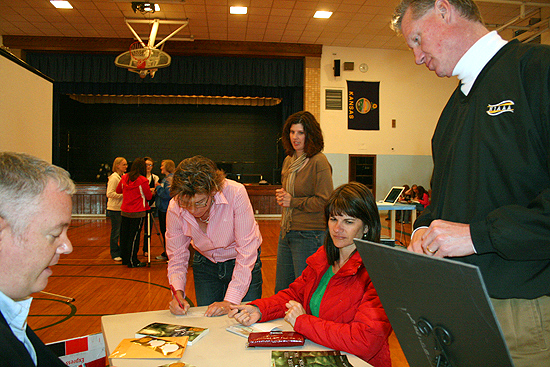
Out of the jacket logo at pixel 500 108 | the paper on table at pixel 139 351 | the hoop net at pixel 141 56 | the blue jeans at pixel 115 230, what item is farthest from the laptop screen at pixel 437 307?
the hoop net at pixel 141 56

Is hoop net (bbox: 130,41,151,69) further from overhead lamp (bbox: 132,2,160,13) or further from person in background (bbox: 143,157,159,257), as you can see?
person in background (bbox: 143,157,159,257)

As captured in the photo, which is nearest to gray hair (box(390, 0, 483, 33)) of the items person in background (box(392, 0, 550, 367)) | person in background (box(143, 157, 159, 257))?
person in background (box(392, 0, 550, 367))

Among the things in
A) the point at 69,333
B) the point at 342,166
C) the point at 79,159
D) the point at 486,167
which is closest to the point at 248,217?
the point at 486,167

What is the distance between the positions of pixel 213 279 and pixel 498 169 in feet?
5.96

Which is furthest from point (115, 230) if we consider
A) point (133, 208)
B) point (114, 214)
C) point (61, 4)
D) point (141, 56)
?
point (61, 4)

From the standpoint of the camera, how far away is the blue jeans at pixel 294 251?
9.10 ft

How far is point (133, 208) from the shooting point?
5.55 metres

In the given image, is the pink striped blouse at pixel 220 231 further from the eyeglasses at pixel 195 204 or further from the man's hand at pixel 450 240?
the man's hand at pixel 450 240

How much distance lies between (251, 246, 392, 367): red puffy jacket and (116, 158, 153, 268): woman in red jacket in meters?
4.10

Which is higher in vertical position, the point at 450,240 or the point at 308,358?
the point at 450,240

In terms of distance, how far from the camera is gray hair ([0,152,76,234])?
0.88m

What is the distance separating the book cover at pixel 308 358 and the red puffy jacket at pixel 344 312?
0.22ft

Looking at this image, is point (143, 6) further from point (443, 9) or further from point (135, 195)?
point (443, 9)

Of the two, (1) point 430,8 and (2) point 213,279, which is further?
(2) point 213,279
